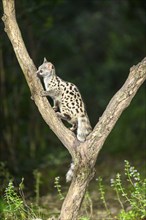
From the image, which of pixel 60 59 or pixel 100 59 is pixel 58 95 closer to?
pixel 60 59

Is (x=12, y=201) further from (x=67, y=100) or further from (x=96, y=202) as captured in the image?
(x=96, y=202)

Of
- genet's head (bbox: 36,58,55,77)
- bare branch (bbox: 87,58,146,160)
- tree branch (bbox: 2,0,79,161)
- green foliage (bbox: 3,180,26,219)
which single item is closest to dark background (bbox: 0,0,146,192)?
genet's head (bbox: 36,58,55,77)

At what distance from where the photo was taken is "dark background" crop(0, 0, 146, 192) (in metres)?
9.28

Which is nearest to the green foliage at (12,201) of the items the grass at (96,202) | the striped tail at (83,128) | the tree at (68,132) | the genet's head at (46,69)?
the grass at (96,202)

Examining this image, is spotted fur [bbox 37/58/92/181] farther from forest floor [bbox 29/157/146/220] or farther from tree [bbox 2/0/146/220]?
tree [bbox 2/0/146/220]

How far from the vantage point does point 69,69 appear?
50.3ft

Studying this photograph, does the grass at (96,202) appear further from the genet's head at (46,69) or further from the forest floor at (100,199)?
the genet's head at (46,69)

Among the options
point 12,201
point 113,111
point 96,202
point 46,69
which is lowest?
point 96,202

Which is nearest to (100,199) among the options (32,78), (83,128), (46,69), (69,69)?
(83,128)

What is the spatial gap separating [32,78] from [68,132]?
601 mm

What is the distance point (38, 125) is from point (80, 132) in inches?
198

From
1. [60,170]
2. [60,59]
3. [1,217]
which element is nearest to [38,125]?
[60,170]

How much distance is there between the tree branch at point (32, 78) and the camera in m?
4.80

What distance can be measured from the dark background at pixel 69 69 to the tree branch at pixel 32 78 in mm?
1194
